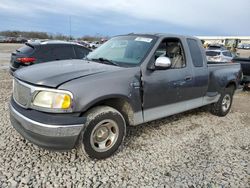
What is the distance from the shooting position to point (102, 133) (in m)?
3.38

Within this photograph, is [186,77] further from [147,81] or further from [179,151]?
[179,151]

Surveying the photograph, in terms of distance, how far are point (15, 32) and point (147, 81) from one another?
92.3 meters

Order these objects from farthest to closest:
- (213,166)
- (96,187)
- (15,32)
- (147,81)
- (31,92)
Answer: (15,32) < (147,81) < (213,166) < (31,92) < (96,187)

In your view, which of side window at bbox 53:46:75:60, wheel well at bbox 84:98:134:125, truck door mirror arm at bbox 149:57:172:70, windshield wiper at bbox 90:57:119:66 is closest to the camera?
wheel well at bbox 84:98:134:125

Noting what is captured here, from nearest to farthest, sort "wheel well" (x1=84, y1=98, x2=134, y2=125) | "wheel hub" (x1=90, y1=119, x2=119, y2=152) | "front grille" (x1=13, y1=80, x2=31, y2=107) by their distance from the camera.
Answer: "front grille" (x1=13, y1=80, x2=31, y2=107) < "wheel hub" (x1=90, y1=119, x2=119, y2=152) < "wheel well" (x1=84, y1=98, x2=134, y2=125)

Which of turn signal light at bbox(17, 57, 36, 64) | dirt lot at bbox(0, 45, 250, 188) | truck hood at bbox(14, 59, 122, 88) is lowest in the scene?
dirt lot at bbox(0, 45, 250, 188)

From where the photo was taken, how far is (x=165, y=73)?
13.1 feet

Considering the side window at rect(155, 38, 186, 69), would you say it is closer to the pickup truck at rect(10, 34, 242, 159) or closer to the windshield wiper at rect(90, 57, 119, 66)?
the pickup truck at rect(10, 34, 242, 159)

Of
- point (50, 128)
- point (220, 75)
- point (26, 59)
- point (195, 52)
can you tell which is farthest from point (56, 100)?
point (26, 59)

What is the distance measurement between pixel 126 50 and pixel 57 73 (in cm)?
148

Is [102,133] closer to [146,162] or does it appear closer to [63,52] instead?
[146,162]

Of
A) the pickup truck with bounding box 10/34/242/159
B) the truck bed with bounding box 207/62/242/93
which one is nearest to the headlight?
the pickup truck with bounding box 10/34/242/159

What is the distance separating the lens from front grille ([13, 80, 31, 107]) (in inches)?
121

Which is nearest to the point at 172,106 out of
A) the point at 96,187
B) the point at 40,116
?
the point at 96,187
